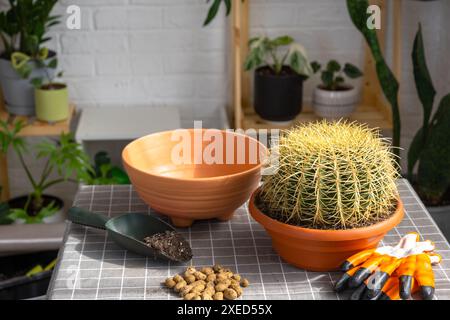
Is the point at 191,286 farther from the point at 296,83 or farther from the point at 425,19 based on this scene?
the point at 425,19

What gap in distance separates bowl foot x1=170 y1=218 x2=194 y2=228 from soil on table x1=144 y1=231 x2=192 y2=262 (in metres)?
0.07

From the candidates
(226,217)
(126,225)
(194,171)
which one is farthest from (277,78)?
(126,225)

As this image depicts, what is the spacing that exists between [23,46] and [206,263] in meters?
1.63

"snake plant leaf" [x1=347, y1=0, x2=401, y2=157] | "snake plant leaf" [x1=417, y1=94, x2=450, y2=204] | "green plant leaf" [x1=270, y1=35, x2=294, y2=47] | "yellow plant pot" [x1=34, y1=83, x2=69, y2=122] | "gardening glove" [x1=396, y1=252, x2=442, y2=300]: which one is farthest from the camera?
"green plant leaf" [x1=270, y1=35, x2=294, y2=47]

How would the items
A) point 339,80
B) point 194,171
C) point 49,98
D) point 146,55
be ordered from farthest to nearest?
point 146,55, point 339,80, point 49,98, point 194,171

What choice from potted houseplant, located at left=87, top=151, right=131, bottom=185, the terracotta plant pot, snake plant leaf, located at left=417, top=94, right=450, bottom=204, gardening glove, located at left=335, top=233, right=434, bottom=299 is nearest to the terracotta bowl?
the terracotta plant pot

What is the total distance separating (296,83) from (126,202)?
1317mm

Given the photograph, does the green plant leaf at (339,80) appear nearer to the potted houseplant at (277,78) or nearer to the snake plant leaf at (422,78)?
the potted houseplant at (277,78)

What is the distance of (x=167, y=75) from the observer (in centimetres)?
304

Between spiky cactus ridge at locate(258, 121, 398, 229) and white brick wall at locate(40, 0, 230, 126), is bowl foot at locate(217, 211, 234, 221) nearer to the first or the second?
spiky cactus ridge at locate(258, 121, 398, 229)

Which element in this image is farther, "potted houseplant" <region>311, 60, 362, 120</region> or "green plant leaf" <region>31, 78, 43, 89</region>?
"potted houseplant" <region>311, 60, 362, 120</region>

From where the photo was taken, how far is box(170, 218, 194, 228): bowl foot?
4.97ft

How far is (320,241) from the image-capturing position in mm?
1310

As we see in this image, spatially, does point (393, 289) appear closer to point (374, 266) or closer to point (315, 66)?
point (374, 266)
